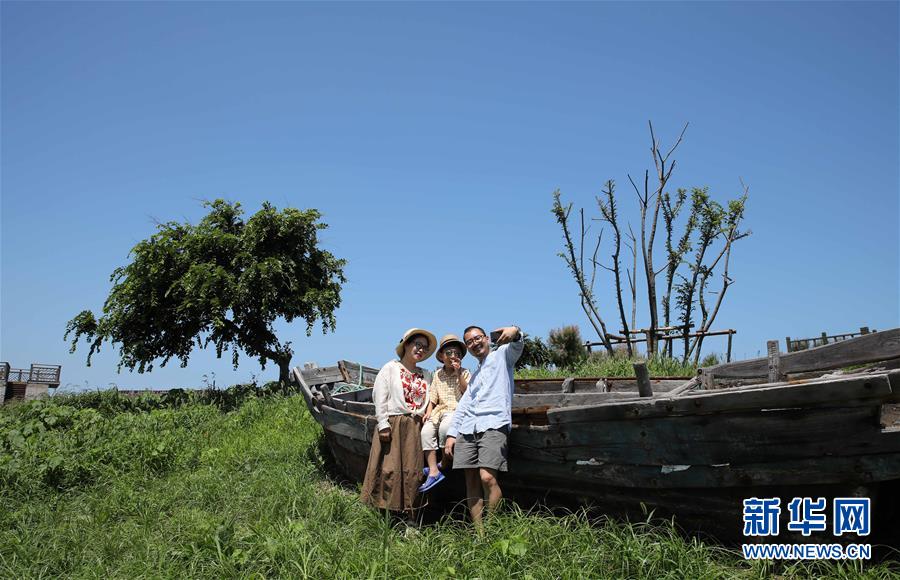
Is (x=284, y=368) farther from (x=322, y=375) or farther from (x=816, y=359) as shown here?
(x=816, y=359)

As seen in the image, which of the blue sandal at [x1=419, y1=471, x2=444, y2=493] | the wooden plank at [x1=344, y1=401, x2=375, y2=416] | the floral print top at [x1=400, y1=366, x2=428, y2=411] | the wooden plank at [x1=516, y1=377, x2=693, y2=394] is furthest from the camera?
the wooden plank at [x1=516, y1=377, x2=693, y2=394]

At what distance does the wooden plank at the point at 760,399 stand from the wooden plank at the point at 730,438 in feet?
0.25

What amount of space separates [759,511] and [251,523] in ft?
14.0

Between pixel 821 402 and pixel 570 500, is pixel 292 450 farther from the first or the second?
pixel 821 402

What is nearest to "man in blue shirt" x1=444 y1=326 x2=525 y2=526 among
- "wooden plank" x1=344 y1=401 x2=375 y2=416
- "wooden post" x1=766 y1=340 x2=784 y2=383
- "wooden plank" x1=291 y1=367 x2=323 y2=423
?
"wooden plank" x1=344 y1=401 x2=375 y2=416

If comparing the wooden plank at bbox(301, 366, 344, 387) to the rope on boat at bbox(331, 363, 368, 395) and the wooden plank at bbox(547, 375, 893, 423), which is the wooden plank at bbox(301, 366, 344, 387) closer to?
the rope on boat at bbox(331, 363, 368, 395)

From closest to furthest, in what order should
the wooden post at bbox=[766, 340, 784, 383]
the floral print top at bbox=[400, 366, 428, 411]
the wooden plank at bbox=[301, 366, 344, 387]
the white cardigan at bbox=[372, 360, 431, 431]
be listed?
the white cardigan at bbox=[372, 360, 431, 431] → the floral print top at bbox=[400, 366, 428, 411] → the wooden post at bbox=[766, 340, 784, 383] → the wooden plank at bbox=[301, 366, 344, 387]

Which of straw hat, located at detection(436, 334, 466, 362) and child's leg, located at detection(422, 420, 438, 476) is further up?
straw hat, located at detection(436, 334, 466, 362)

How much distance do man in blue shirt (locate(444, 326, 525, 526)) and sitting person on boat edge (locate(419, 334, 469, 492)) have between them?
0.34 meters

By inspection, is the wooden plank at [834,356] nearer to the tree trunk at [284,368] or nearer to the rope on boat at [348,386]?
the rope on boat at [348,386]

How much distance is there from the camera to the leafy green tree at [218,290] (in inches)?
784

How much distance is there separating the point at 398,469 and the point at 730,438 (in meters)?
2.80

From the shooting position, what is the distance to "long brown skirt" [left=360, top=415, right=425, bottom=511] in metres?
5.66

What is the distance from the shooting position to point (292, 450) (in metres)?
9.51
